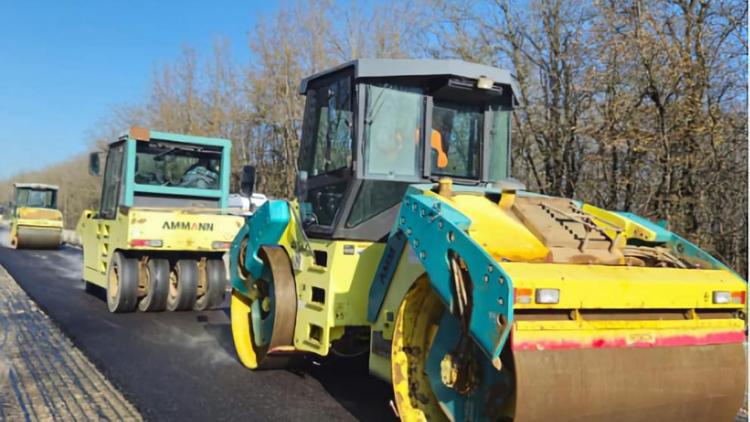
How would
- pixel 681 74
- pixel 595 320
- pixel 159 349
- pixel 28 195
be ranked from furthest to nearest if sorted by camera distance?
pixel 28 195 < pixel 681 74 < pixel 159 349 < pixel 595 320

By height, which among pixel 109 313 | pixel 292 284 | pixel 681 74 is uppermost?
pixel 681 74

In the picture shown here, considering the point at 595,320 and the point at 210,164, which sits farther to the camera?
the point at 210,164

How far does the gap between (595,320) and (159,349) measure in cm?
468

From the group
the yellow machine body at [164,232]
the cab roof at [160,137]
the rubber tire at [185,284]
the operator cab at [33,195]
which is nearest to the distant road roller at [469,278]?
the yellow machine body at [164,232]

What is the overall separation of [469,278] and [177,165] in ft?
23.8

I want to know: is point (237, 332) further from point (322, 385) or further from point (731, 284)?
point (731, 284)

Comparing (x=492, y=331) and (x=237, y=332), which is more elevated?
(x=492, y=331)

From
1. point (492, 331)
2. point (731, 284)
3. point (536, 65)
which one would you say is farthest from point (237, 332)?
point (536, 65)

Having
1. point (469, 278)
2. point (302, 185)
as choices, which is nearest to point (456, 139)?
point (302, 185)

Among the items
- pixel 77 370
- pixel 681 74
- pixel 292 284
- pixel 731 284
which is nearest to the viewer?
pixel 731 284

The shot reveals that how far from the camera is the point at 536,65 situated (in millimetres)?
13656

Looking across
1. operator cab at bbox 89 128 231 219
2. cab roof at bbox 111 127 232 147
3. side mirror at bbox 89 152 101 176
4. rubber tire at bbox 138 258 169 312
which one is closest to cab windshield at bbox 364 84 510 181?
rubber tire at bbox 138 258 169 312

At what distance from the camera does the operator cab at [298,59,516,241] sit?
459 centimetres

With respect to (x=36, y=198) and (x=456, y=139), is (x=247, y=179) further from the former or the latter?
(x=36, y=198)
